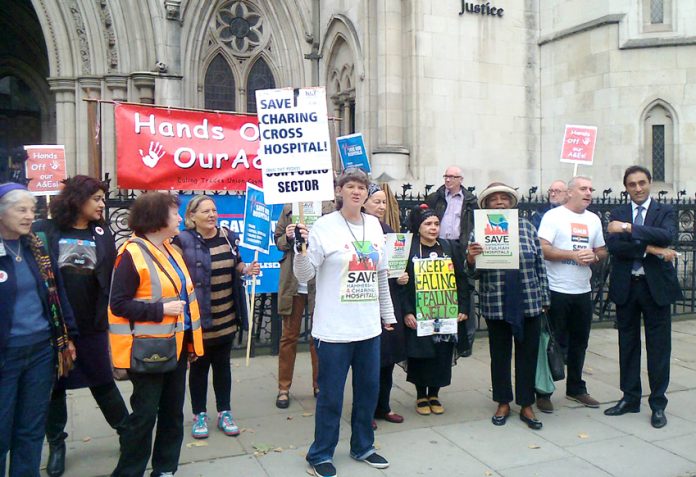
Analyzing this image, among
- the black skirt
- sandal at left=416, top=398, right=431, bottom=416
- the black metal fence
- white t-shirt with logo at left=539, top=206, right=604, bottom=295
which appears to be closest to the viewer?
the black skirt

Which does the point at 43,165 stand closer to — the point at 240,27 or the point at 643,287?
the point at 643,287

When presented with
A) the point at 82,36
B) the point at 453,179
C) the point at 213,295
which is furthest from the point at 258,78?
the point at 213,295

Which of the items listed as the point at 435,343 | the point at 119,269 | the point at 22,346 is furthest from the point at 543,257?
the point at 22,346

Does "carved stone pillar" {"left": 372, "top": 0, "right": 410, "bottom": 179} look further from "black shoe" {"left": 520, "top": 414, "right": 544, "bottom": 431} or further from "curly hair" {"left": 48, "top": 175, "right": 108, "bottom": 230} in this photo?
"curly hair" {"left": 48, "top": 175, "right": 108, "bottom": 230}

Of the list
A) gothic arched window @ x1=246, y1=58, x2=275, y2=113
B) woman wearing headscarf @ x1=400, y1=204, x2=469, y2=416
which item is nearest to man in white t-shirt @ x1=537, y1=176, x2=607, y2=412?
woman wearing headscarf @ x1=400, y1=204, x2=469, y2=416

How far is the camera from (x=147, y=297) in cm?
391

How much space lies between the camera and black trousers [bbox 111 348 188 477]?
3941 millimetres

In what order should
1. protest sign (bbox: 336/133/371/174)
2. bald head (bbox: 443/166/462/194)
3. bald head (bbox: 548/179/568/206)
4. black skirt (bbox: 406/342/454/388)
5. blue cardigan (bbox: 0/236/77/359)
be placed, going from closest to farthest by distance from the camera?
blue cardigan (bbox: 0/236/77/359) → black skirt (bbox: 406/342/454/388) → bald head (bbox: 443/166/462/194) → protest sign (bbox: 336/133/371/174) → bald head (bbox: 548/179/568/206)

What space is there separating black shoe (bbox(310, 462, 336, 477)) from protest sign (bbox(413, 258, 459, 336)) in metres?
1.51

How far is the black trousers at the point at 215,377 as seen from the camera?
203 inches

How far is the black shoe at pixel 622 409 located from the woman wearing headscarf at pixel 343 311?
242 cm

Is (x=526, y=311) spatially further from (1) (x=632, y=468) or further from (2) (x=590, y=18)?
(2) (x=590, y=18)

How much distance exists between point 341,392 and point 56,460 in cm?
210

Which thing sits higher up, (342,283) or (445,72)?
(445,72)
